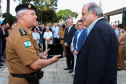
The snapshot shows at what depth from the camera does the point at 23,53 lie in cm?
189

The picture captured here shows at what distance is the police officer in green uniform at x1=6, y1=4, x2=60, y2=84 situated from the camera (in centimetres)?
191

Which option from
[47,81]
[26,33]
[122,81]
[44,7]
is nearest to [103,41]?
[26,33]

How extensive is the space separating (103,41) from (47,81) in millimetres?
3782

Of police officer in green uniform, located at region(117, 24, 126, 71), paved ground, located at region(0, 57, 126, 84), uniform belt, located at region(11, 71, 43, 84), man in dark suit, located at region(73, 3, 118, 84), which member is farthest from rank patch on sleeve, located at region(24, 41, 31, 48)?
police officer in green uniform, located at region(117, 24, 126, 71)

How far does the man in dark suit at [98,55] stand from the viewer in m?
1.77

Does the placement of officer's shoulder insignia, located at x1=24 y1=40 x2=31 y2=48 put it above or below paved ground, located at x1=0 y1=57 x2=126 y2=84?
above

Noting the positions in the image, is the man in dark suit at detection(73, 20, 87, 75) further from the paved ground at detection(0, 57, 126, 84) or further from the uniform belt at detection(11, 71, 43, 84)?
the uniform belt at detection(11, 71, 43, 84)

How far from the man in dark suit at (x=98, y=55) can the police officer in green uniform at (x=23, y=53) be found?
52 cm

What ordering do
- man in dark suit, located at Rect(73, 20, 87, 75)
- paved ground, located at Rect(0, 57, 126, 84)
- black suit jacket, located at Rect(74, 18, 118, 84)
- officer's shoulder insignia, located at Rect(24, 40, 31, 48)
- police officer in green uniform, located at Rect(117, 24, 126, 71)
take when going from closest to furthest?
black suit jacket, located at Rect(74, 18, 118, 84) < officer's shoulder insignia, located at Rect(24, 40, 31, 48) < man in dark suit, located at Rect(73, 20, 87, 75) < paved ground, located at Rect(0, 57, 126, 84) < police officer in green uniform, located at Rect(117, 24, 126, 71)

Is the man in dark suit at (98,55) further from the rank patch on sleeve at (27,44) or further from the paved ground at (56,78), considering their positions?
the paved ground at (56,78)

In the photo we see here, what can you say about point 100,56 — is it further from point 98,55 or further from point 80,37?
point 80,37

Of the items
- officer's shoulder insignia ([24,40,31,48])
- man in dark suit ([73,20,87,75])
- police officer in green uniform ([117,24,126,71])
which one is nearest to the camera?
officer's shoulder insignia ([24,40,31,48])

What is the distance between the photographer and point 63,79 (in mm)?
5379

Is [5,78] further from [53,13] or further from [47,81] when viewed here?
[53,13]
